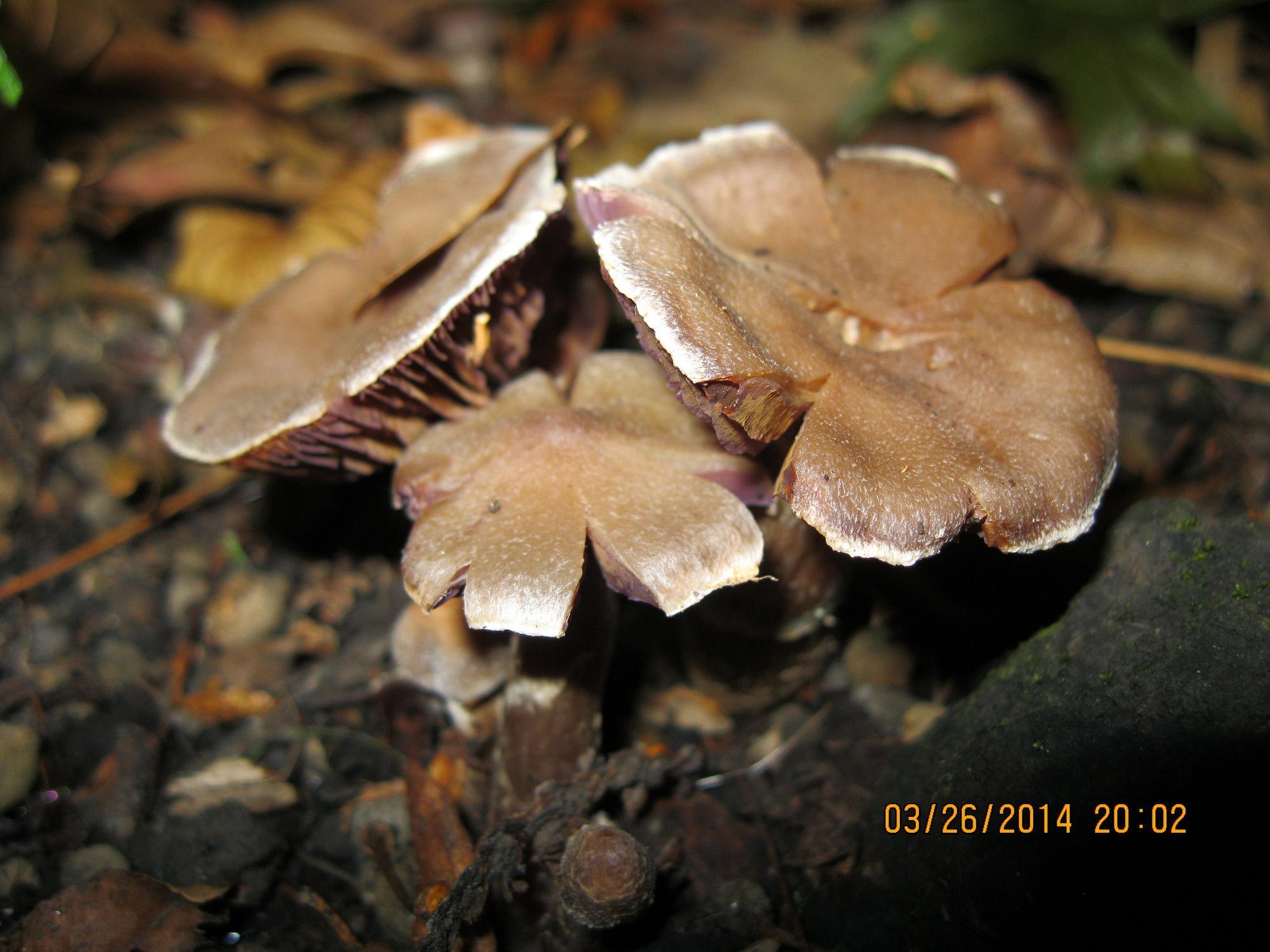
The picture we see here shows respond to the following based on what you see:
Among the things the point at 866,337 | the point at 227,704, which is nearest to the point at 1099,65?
the point at 866,337

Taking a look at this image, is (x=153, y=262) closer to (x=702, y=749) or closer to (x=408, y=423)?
(x=408, y=423)

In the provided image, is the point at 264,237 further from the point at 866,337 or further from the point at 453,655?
the point at 866,337

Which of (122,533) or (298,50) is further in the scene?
(298,50)

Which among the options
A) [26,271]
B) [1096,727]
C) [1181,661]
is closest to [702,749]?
[1096,727]

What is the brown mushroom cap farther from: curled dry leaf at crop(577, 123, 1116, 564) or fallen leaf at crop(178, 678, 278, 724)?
fallen leaf at crop(178, 678, 278, 724)

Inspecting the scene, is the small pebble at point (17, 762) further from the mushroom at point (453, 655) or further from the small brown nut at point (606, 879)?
the small brown nut at point (606, 879)

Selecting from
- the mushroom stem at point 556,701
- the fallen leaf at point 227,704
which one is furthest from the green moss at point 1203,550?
the fallen leaf at point 227,704

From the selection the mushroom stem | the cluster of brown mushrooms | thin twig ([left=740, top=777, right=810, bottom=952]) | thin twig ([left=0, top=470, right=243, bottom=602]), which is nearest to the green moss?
the cluster of brown mushrooms
